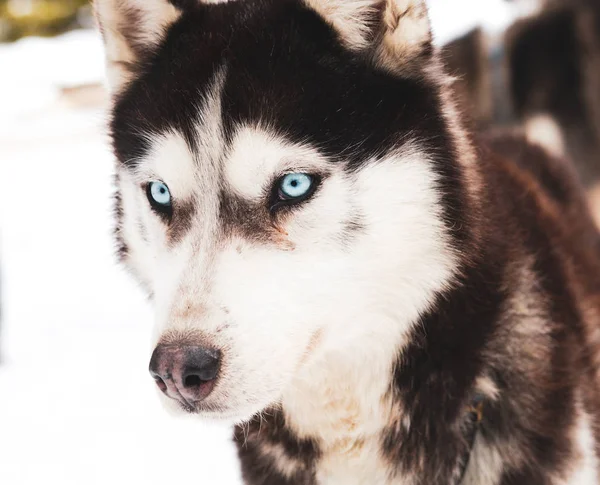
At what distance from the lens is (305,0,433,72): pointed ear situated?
1.27 meters

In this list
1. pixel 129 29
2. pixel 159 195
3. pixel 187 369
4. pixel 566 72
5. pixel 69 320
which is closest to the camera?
pixel 187 369

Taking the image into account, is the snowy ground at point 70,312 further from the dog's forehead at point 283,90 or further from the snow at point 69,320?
the dog's forehead at point 283,90

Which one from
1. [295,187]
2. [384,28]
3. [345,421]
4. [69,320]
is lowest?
→ [69,320]

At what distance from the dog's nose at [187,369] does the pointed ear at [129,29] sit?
755 mm

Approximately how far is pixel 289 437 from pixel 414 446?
28 cm

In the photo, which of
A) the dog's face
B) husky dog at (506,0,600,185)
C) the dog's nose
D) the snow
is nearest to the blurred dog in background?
husky dog at (506,0,600,185)

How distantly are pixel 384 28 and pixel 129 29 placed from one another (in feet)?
2.02

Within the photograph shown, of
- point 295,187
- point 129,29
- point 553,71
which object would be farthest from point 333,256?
point 553,71

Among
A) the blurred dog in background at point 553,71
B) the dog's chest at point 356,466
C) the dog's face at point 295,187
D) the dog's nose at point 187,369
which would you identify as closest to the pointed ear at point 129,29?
the dog's face at point 295,187

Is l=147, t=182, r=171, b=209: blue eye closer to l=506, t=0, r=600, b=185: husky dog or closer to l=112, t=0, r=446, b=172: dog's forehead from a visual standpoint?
l=112, t=0, r=446, b=172: dog's forehead

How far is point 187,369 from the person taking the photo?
1.07m

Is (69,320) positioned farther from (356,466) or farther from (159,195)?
(356,466)

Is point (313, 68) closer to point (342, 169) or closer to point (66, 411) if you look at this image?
point (342, 169)

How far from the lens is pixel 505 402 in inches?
56.8
